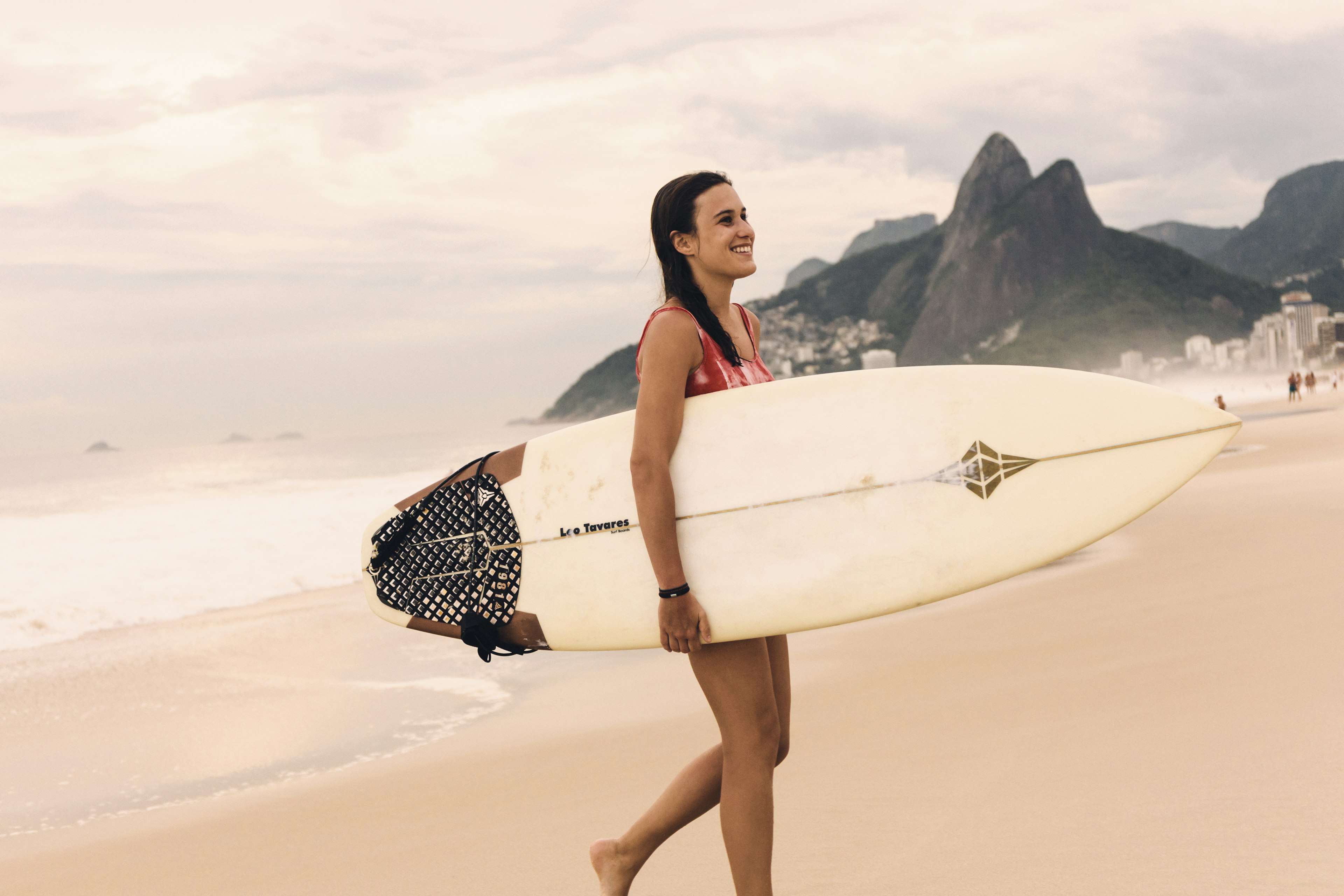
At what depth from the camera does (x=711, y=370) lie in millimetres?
1782

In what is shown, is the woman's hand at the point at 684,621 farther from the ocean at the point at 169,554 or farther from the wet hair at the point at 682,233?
the ocean at the point at 169,554

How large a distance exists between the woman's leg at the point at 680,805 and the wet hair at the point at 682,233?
1.99ft

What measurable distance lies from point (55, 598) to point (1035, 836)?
769 cm

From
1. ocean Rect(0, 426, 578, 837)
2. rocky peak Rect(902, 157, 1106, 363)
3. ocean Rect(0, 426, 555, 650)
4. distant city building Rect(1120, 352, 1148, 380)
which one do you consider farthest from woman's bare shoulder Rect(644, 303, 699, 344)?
rocky peak Rect(902, 157, 1106, 363)

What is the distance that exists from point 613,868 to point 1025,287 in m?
116

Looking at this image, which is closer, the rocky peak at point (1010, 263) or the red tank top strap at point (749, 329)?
the red tank top strap at point (749, 329)

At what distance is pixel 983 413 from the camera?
2115 millimetres

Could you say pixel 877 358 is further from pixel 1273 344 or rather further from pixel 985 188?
pixel 985 188

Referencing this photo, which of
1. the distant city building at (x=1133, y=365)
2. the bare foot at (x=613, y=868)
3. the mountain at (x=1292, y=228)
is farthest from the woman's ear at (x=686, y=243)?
the mountain at (x=1292, y=228)

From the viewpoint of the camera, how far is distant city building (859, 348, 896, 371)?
82.5 meters

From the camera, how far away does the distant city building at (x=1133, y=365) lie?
82.4 metres

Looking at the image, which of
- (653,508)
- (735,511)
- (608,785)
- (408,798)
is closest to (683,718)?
(608,785)

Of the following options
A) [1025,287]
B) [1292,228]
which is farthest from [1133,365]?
[1292,228]

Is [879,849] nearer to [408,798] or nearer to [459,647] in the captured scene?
[408,798]
